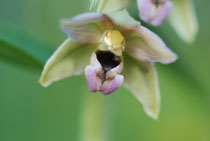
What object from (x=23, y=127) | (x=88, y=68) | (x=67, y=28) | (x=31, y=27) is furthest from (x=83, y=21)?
(x=31, y=27)

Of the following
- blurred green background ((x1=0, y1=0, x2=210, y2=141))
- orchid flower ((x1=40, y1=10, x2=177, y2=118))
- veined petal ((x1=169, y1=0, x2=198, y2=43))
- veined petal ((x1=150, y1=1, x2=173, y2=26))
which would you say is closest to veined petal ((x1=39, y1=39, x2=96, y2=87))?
orchid flower ((x1=40, y1=10, x2=177, y2=118))

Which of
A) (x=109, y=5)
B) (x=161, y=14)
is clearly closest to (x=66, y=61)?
(x=109, y=5)

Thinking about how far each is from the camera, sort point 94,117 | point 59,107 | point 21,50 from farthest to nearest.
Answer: point 59,107
point 94,117
point 21,50

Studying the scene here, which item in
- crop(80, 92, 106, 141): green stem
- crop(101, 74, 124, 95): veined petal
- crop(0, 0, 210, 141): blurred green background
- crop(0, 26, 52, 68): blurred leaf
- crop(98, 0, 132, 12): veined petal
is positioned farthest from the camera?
crop(0, 0, 210, 141): blurred green background

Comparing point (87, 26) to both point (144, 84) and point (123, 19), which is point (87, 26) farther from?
point (144, 84)

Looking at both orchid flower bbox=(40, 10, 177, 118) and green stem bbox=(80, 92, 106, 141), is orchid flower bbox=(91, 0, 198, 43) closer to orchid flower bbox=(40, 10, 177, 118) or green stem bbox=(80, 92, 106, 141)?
orchid flower bbox=(40, 10, 177, 118)

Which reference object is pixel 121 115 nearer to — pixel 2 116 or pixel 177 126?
pixel 177 126
